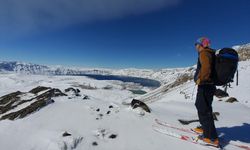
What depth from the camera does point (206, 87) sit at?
598 cm

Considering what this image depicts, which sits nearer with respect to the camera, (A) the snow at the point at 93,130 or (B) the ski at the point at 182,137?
(B) the ski at the point at 182,137

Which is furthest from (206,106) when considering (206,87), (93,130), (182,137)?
(93,130)

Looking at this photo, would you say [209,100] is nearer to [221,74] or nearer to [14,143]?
[221,74]

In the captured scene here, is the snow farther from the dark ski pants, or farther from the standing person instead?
the dark ski pants

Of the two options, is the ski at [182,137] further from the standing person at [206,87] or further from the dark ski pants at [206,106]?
the dark ski pants at [206,106]

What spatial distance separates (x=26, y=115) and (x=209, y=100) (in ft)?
26.9

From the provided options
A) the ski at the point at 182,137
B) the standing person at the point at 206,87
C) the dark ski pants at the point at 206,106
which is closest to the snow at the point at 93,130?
the ski at the point at 182,137

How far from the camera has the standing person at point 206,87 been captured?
5.64m

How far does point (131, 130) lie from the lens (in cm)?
722

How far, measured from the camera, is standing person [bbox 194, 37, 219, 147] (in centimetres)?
564

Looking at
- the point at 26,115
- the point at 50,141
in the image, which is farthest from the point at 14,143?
the point at 26,115

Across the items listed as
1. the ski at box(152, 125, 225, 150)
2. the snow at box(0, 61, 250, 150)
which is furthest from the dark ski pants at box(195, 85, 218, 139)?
the snow at box(0, 61, 250, 150)

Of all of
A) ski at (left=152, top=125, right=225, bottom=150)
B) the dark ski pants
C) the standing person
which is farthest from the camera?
the dark ski pants

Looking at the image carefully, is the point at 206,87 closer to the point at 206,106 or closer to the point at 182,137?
the point at 206,106
